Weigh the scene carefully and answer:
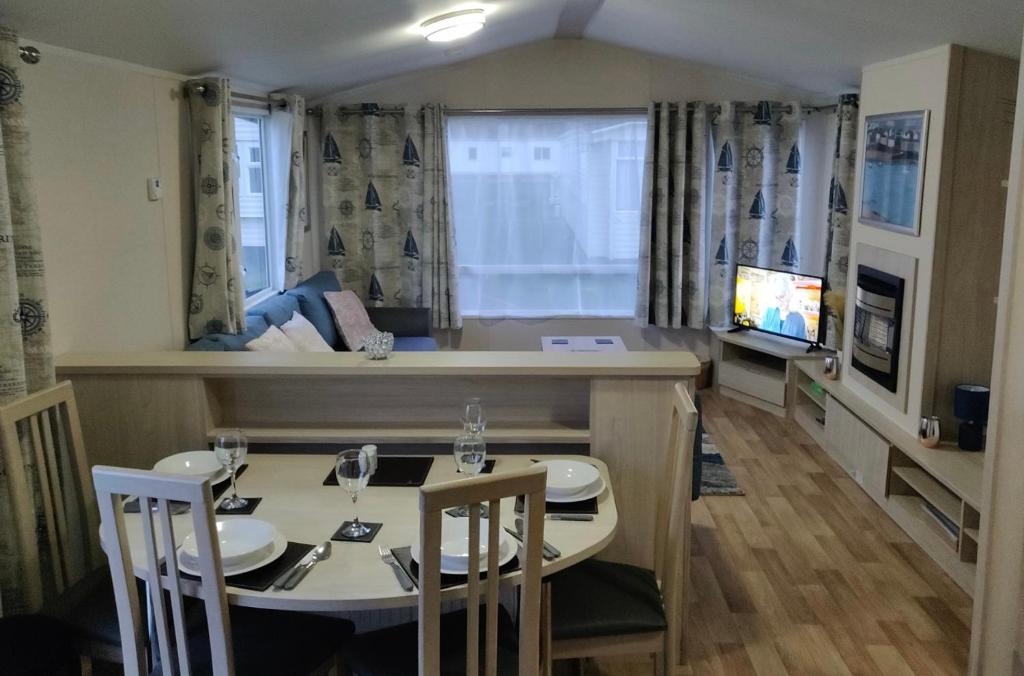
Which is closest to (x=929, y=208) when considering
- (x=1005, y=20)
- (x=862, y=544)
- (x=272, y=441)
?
(x=1005, y=20)

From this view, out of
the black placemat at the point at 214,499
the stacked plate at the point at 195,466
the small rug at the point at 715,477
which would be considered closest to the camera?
the black placemat at the point at 214,499

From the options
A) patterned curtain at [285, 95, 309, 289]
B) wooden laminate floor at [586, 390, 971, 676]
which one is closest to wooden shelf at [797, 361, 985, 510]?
wooden laminate floor at [586, 390, 971, 676]

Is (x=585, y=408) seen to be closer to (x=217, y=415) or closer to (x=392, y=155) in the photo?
(x=217, y=415)

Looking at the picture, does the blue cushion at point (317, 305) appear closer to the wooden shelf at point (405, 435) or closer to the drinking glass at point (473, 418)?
the wooden shelf at point (405, 435)

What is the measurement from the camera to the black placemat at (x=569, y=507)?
2.37 metres

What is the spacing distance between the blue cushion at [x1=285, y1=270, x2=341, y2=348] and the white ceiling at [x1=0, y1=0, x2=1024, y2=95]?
1220 mm

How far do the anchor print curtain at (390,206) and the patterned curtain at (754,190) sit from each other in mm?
1897

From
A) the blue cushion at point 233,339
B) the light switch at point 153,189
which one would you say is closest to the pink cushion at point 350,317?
the blue cushion at point 233,339

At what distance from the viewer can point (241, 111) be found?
5.25 meters

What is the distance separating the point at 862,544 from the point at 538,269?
130 inches

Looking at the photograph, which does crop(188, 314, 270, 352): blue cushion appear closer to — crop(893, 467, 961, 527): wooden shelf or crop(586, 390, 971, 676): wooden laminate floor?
crop(586, 390, 971, 676): wooden laminate floor

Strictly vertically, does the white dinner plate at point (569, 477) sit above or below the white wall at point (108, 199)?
below

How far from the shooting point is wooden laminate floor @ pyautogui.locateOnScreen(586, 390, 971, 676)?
3.08 m

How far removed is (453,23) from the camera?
4.30 meters
